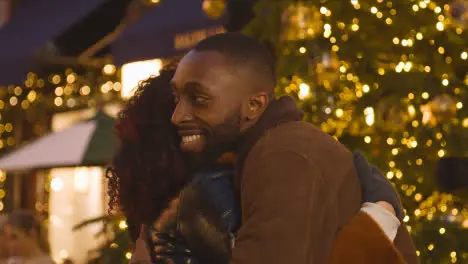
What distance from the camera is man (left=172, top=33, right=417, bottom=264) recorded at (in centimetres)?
226

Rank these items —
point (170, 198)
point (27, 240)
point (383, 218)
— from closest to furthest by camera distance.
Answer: point (383, 218), point (170, 198), point (27, 240)

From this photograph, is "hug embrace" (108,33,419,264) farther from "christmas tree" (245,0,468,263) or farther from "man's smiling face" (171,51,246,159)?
"christmas tree" (245,0,468,263)

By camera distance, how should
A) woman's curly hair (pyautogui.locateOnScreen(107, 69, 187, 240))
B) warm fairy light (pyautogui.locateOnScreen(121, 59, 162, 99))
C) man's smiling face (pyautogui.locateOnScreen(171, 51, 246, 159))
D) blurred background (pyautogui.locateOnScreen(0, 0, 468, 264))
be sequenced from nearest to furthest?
man's smiling face (pyautogui.locateOnScreen(171, 51, 246, 159)), woman's curly hair (pyautogui.locateOnScreen(107, 69, 187, 240)), blurred background (pyautogui.locateOnScreen(0, 0, 468, 264)), warm fairy light (pyautogui.locateOnScreen(121, 59, 162, 99))

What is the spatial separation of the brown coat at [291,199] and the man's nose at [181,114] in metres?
0.23

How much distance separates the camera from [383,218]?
251cm

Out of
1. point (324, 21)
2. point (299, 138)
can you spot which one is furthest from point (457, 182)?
point (324, 21)

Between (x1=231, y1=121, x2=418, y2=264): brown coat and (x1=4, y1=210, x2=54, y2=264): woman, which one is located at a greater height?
(x1=231, y1=121, x2=418, y2=264): brown coat

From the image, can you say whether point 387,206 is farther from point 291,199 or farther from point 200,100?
point 200,100

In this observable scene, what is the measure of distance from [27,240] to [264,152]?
5.02 m

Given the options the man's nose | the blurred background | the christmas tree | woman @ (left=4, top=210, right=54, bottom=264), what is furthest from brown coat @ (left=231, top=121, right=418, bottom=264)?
woman @ (left=4, top=210, right=54, bottom=264)

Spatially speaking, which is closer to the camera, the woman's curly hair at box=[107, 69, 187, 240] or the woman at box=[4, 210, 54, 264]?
the woman's curly hair at box=[107, 69, 187, 240]

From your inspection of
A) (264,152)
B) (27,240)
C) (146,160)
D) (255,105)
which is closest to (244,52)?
(255,105)

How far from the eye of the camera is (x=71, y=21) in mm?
10930

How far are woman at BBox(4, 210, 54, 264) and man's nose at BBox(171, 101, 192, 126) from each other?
4601 mm
